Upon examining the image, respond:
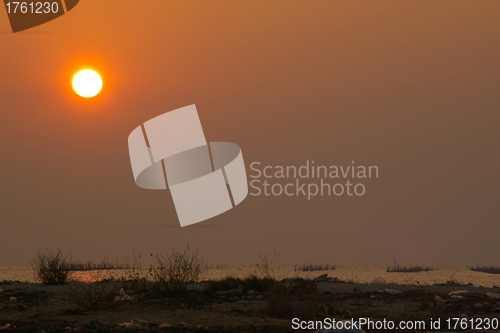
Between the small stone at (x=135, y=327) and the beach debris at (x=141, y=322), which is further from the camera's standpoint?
the beach debris at (x=141, y=322)

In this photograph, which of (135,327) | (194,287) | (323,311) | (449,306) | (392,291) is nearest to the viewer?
(135,327)

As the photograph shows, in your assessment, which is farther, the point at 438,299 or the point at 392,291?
the point at 392,291

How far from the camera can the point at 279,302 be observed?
7.40 metres

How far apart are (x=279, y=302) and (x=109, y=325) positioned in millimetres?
2628

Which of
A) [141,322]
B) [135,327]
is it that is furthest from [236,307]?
[135,327]

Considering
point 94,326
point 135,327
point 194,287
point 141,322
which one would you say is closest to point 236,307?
point 194,287

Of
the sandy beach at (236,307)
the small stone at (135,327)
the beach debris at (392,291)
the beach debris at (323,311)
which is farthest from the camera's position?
the beach debris at (392,291)

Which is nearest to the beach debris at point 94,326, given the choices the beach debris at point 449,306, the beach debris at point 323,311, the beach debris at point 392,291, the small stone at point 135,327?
the small stone at point 135,327

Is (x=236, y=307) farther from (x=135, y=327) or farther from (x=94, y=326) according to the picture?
(x=94, y=326)

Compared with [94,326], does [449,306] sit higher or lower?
lower

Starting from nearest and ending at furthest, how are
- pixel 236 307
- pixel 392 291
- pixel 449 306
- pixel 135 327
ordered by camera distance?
pixel 135 327
pixel 449 306
pixel 236 307
pixel 392 291

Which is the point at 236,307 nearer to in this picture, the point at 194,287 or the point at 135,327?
the point at 194,287

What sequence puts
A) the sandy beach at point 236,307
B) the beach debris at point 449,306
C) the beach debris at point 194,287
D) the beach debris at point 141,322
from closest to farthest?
the beach debris at point 141,322
the sandy beach at point 236,307
the beach debris at point 449,306
the beach debris at point 194,287

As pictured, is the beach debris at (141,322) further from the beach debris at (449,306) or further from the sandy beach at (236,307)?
the beach debris at (449,306)
